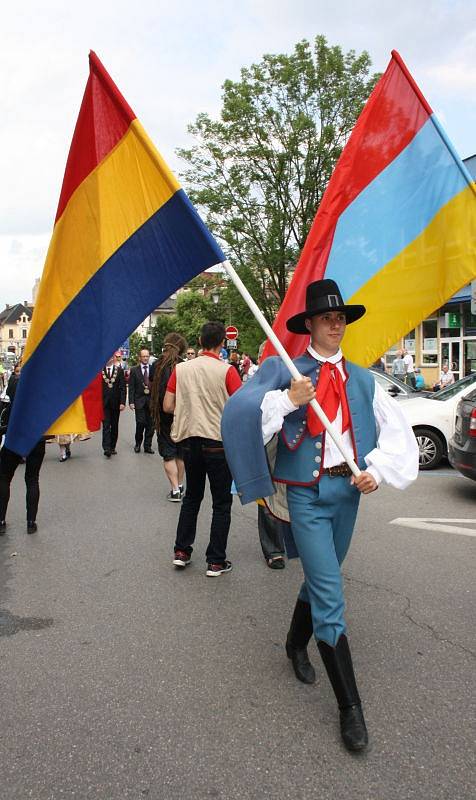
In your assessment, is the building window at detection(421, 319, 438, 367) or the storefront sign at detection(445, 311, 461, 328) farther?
the building window at detection(421, 319, 438, 367)

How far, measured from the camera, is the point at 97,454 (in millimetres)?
12930

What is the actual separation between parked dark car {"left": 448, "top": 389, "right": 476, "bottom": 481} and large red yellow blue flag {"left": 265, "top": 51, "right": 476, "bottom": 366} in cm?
352

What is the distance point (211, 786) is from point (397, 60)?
443 centimetres

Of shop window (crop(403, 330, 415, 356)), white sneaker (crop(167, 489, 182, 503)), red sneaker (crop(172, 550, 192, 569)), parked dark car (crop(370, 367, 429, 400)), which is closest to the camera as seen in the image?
red sneaker (crop(172, 550, 192, 569))

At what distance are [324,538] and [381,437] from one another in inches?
21.6

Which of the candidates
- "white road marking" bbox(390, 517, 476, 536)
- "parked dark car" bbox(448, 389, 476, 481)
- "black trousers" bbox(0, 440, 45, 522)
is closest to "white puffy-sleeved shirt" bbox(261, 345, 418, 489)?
"white road marking" bbox(390, 517, 476, 536)

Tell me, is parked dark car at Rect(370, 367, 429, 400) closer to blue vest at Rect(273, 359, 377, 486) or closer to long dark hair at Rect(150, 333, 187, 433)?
long dark hair at Rect(150, 333, 187, 433)

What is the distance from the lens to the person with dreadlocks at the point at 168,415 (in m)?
7.67

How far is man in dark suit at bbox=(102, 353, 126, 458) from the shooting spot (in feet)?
41.1

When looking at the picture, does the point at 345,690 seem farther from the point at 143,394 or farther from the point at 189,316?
the point at 189,316

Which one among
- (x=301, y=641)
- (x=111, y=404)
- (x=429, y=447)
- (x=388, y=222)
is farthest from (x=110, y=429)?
(x=301, y=641)

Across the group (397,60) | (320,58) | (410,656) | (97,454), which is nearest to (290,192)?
(320,58)

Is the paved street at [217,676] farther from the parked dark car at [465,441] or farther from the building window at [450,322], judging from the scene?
the building window at [450,322]

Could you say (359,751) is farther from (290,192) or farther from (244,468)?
(290,192)
